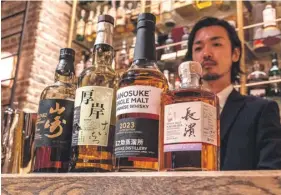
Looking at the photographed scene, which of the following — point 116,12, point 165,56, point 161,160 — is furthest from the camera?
point 116,12

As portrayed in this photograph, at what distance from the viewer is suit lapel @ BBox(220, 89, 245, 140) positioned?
1227 mm

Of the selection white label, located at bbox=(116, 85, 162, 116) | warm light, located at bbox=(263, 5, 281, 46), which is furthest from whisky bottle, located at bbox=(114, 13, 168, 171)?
warm light, located at bbox=(263, 5, 281, 46)

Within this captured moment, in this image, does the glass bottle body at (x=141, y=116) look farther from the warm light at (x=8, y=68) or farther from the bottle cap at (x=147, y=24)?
the warm light at (x=8, y=68)

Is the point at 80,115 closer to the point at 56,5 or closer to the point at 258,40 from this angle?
the point at 258,40

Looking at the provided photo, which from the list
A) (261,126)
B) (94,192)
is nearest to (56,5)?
(261,126)

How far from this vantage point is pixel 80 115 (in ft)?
1.81

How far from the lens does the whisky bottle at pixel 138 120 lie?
497mm

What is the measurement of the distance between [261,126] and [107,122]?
2.52 ft

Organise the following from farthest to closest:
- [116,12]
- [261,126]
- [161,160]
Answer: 1. [116,12]
2. [261,126]
3. [161,160]

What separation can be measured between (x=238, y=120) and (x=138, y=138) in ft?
2.67

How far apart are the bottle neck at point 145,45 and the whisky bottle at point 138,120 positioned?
0.02 metres

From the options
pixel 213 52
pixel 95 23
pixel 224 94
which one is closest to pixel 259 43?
pixel 213 52

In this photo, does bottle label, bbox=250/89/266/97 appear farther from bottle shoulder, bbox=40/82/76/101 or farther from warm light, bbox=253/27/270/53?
bottle shoulder, bbox=40/82/76/101

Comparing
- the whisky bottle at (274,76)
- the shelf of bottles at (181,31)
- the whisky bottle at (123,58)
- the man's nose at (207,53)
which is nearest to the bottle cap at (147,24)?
the man's nose at (207,53)
